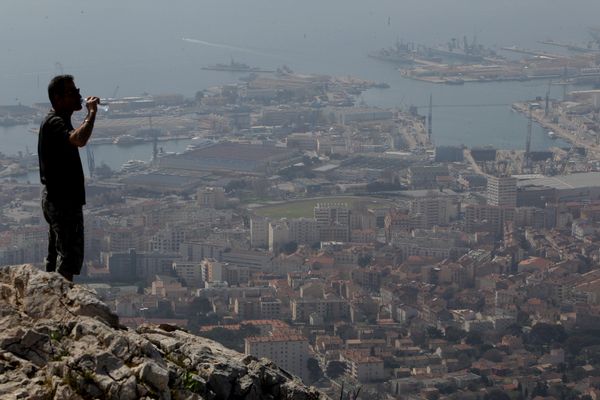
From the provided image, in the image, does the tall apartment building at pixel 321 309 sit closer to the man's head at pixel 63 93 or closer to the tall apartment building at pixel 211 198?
the tall apartment building at pixel 211 198

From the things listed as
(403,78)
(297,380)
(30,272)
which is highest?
(30,272)

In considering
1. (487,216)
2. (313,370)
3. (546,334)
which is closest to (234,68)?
(487,216)

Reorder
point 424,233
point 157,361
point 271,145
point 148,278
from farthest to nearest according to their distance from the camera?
point 271,145 → point 424,233 → point 148,278 → point 157,361

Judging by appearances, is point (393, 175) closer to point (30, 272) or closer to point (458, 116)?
point (458, 116)

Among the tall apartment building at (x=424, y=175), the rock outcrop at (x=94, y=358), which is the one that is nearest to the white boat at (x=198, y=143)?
the tall apartment building at (x=424, y=175)

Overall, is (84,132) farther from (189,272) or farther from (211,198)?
(211,198)

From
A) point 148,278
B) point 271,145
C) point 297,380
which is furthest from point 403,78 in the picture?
point 297,380
